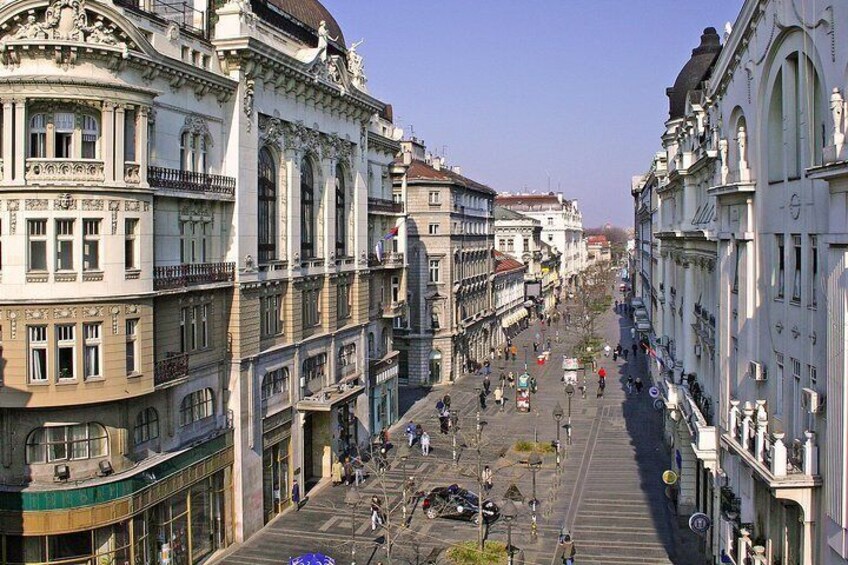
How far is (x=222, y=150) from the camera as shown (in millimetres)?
35125

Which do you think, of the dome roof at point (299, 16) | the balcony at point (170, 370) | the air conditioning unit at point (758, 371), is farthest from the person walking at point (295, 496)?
the air conditioning unit at point (758, 371)

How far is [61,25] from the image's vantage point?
26.3 meters

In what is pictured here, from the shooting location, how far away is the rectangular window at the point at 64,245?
2644 cm

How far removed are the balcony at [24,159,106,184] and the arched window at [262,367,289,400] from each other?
44.6 ft

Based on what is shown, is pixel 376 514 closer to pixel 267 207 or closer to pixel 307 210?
pixel 267 207

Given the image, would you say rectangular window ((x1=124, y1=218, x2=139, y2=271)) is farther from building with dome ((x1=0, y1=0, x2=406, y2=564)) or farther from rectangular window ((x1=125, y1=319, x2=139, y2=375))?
rectangular window ((x1=125, y1=319, x2=139, y2=375))

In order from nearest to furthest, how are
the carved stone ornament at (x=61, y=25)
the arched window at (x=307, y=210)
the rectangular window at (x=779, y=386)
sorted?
the rectangular window at (x=779, y=386), the carved stone ornament at (x=61, y=25), the arched window at (x=307, y=210)

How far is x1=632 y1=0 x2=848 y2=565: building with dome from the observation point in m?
17.4

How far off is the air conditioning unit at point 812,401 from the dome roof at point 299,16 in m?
28.8

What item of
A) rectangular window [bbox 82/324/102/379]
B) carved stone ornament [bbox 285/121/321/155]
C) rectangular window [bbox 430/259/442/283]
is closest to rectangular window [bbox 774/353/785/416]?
rectangular window [bbox 82/324/102/379]

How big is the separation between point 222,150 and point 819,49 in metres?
23.2

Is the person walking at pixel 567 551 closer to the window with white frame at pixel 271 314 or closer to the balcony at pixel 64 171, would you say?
the window with white frame at pixel 271 314

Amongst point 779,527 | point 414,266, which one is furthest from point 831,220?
point 414,266

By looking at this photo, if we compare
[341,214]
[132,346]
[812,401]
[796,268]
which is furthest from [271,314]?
[812,401]
